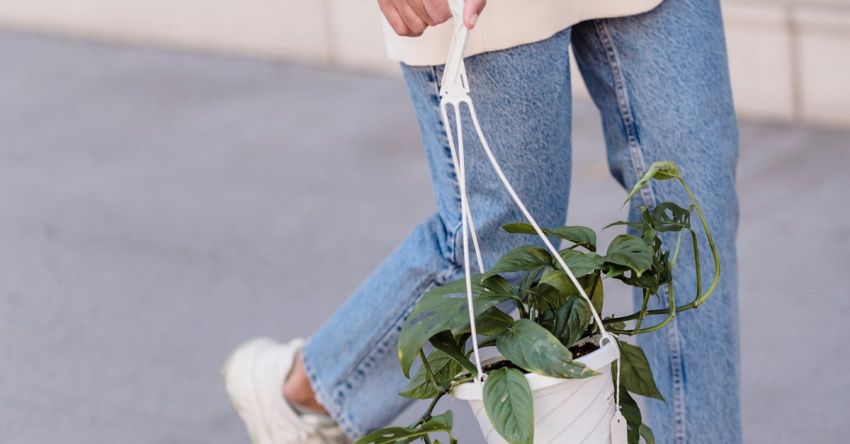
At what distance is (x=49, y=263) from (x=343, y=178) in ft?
3.06

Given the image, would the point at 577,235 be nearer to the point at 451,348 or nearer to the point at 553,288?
the point at 553,288

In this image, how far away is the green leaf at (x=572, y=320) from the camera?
1.61 meters

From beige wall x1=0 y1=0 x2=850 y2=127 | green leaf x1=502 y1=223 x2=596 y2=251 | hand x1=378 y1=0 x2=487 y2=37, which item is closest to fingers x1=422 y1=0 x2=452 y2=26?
hand x1=378 y1=0 x2=487 y2=37

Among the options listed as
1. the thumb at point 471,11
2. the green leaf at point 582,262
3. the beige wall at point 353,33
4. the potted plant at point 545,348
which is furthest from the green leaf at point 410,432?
the beige wall at point 353,33

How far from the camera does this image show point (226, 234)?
394 centimetres

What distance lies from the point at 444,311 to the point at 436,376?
3.4 inches

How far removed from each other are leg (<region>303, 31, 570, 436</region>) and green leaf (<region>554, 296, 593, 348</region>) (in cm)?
37

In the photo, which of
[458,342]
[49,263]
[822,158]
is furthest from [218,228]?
[458,342]

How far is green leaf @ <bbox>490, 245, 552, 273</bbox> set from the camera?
1656 millimetres

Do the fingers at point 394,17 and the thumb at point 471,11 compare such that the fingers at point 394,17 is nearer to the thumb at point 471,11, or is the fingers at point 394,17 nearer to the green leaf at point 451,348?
the thumb at point 471,11

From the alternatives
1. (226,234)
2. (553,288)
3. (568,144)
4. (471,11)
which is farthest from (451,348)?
(226,234)

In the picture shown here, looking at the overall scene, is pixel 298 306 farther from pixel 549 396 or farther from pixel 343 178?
pixel 549 396

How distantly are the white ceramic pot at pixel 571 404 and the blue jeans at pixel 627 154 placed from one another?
0.42 meters

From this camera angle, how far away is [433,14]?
5.66 ft
